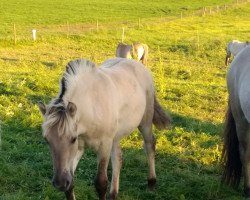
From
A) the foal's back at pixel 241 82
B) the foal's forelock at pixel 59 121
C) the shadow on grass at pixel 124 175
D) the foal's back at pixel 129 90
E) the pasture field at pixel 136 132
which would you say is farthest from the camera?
the pasture field at pixel 136 132

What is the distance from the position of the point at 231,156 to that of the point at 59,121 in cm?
296

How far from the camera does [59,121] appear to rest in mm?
3754

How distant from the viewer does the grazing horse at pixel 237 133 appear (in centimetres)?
560

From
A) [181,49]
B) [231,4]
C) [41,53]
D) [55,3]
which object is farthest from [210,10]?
[41,53]

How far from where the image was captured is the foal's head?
3.76 m

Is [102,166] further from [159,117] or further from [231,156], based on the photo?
[231,156]

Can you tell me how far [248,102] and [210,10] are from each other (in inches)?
1551

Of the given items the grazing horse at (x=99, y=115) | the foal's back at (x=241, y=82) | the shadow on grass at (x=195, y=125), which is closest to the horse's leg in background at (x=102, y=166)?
the grazing horse at (x=99, y=115)

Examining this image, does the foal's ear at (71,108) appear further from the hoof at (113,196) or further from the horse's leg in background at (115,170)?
the hoof at (113,196)

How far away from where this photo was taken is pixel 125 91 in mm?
5086

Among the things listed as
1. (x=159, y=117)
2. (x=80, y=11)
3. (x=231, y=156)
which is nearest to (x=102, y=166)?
(x=159, y=117)

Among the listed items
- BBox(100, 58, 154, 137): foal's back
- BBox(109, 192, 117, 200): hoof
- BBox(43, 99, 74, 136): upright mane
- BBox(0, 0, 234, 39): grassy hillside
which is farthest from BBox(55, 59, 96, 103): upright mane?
BBox(0, 0, 234, 39): grassy hillside

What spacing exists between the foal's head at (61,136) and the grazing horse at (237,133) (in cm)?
248

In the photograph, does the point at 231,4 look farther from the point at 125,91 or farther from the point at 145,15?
the point at 125,91
